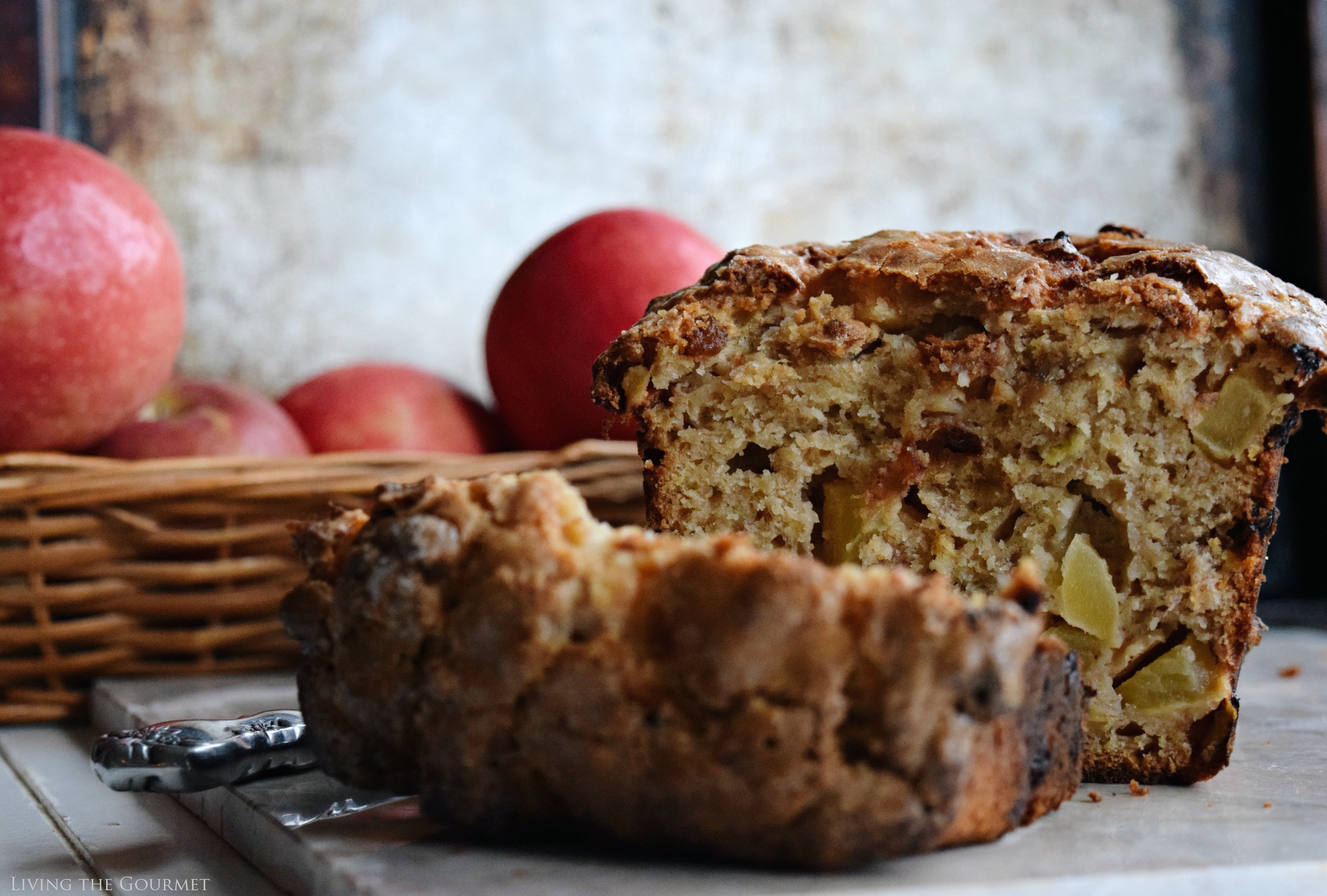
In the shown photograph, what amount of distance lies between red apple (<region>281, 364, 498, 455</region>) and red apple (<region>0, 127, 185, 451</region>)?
32 cm

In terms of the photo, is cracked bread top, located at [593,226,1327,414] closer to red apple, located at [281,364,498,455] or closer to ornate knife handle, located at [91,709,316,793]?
ornate knife handle, located at [91,709,316,793]

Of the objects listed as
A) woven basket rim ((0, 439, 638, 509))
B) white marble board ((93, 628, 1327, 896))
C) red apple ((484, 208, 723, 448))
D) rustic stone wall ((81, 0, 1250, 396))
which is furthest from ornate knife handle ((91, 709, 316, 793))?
rustic stone wall ((81, 0, 1250, 396))

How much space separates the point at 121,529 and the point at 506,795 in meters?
0.95

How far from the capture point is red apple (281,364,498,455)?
2000 millimetres

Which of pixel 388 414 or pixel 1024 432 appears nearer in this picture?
pixel 1024 432

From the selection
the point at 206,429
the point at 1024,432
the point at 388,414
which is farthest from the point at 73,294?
the point at 1024,432

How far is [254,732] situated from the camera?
117cm

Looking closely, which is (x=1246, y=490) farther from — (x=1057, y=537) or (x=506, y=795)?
(x=506, y=795)

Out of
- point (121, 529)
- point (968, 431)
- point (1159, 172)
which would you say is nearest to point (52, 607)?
point (121, 529)

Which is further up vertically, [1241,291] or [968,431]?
[1241,291]

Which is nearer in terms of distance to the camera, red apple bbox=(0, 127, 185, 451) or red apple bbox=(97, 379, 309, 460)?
red apple bbox=(0, 127, 185, 451)

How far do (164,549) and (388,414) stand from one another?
0.45 m

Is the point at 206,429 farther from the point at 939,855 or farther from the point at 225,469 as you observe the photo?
the point at 939,855

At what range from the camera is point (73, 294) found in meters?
1.60
